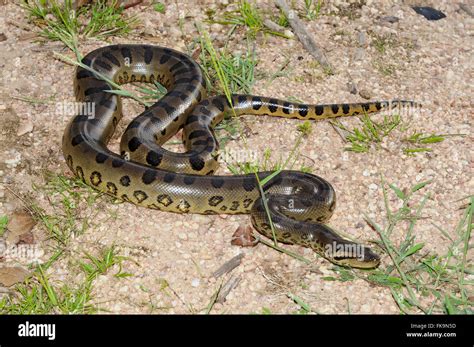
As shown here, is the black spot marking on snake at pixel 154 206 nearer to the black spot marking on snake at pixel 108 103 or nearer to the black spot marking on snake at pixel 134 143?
the black spot marking on snake at pixel 134 143

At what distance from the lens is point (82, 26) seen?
1127cm

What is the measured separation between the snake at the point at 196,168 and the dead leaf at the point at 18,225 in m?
0.92

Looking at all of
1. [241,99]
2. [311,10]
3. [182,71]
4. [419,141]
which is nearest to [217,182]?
[241,99]

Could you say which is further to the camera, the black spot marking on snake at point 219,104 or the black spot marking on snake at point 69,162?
the black spot marking on snake at point 219,104

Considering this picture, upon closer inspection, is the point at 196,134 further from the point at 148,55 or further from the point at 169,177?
the point at 148,55

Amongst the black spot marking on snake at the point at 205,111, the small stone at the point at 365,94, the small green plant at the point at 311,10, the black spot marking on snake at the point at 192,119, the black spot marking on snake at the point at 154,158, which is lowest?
the black spot marking on snake at the point at 154,158

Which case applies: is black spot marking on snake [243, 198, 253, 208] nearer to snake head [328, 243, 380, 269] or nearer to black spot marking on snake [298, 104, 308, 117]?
snake head [328, 243, 380, 269]

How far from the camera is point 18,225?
322 inches

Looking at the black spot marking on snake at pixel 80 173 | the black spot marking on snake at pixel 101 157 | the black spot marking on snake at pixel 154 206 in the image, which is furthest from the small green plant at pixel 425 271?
the black spot marking on snake at pixel 80 173

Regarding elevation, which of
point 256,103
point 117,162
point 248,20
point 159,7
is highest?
point 248,20

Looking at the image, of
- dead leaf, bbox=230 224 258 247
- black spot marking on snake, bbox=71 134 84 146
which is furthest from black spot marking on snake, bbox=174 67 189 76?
dead leaf, bbox=230 224 258 247

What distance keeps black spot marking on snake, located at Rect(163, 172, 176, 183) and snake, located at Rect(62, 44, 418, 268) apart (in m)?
0.02

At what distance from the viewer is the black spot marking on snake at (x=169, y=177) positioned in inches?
334

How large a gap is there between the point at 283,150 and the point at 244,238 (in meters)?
1.89
